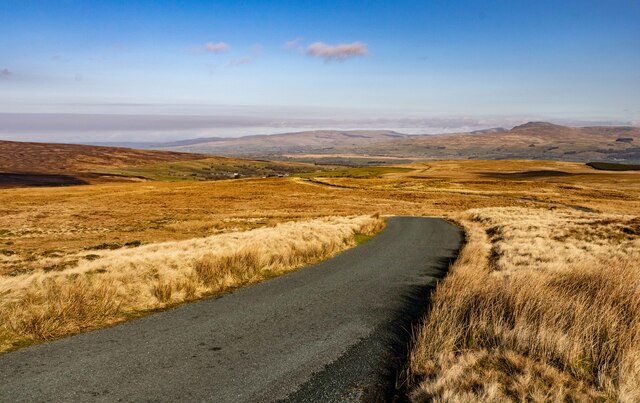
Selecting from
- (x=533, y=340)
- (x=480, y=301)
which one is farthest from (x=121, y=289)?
(x=533, y=340)

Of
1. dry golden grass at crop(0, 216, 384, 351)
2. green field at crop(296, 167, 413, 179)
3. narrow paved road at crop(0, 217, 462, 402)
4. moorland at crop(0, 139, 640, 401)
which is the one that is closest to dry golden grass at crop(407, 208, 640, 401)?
moorland at crop(0, 139, 640, 401)

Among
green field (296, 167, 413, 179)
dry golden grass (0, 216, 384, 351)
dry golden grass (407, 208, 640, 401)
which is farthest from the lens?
green field (296, 167, 413, 179)

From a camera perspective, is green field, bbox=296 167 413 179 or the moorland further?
green field, bbox=296 167 413 179

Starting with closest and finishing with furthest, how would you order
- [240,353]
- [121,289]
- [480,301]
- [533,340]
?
[533,340] < [240,353] < [480,301] < [121,289]

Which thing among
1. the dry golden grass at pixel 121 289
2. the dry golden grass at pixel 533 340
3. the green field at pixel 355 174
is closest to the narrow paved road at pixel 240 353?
the dry golden grass at pixel 121 289

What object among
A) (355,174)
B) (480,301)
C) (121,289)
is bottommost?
(355,174)

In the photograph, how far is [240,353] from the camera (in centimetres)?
727

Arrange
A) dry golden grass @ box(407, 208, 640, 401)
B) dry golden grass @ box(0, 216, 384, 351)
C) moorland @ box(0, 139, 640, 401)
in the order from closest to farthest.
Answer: dry golden grass @ box(407, 208, 640, 401), moorland @ box(0, 139, 640, 401), dry golden grass @ box(0, 216, 384, 351)

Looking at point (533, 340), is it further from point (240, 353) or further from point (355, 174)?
point (355, 174)

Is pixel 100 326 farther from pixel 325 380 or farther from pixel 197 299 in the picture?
pixel 325 380

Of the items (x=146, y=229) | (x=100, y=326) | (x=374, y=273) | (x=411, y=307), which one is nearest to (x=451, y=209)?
(x=146, y=229)

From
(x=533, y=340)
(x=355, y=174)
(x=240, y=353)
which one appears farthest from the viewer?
(x=355, y=174)

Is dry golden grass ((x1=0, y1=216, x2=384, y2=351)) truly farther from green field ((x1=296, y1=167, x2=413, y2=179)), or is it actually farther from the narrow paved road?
green field ((x1=296, y1=167, x2=413, y2=179))

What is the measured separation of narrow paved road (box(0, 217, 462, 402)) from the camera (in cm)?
596
